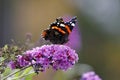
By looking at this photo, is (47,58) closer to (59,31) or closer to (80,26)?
(59,31)

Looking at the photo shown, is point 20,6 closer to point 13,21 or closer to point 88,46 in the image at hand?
point 13,21

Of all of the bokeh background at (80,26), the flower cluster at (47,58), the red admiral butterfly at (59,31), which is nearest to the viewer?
the flower cluster at (47,58)

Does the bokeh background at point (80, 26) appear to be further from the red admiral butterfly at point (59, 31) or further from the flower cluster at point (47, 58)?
the flower cluster at point (47, 58)

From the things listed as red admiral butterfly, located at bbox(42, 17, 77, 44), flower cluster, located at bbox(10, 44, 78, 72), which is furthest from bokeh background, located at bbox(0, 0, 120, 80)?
flower cluster, located at bbox(10, 44, 78, 72)

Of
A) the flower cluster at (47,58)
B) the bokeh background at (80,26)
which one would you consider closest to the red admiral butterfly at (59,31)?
the flower cluster at (47,58)

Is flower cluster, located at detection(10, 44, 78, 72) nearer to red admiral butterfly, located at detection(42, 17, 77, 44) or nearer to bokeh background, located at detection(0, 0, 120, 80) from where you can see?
red admiral butterfly, located at detection(42, 17, 77, 44)

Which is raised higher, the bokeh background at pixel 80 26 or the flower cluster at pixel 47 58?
the bokeh background at pixel 80 26

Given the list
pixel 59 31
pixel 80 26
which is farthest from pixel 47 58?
pixel 80 26
